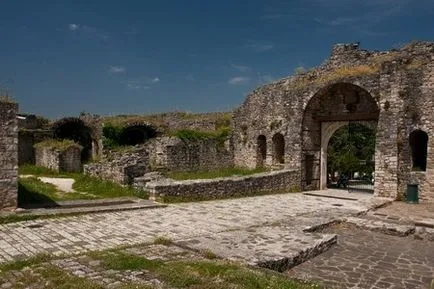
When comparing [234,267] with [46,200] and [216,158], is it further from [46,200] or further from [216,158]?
[216,158]

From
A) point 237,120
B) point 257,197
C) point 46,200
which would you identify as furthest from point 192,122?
point 46,200

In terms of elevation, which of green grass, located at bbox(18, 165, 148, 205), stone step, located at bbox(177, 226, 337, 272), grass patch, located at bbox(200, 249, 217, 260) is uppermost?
green grass, located at bbox(18, 165, 148, 205)

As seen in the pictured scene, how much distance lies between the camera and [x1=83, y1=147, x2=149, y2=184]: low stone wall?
16.4 metres

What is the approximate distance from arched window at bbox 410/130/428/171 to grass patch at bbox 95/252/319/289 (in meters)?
12.1

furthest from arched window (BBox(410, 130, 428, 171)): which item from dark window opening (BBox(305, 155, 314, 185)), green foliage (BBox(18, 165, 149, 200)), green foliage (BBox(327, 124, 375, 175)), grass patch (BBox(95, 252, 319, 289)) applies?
grass patch (BBox(95, 252, 319, 289))

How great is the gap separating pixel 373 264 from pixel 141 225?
5.39 m

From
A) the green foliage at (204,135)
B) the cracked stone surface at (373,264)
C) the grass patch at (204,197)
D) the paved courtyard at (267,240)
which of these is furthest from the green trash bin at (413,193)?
the green foliage at (204,135)

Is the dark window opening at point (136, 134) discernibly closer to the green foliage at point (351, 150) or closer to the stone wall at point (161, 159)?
the stone wall at point (161, 159)

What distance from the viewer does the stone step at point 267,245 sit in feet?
23.6

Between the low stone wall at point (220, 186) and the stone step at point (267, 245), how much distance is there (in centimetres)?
532

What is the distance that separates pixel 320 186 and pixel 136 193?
9675 mm

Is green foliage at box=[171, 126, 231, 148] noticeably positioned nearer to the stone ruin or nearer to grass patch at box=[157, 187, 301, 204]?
the stone ruin

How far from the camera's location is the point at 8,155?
1095cm

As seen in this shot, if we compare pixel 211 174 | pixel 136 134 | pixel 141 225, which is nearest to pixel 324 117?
pixel 211 174
